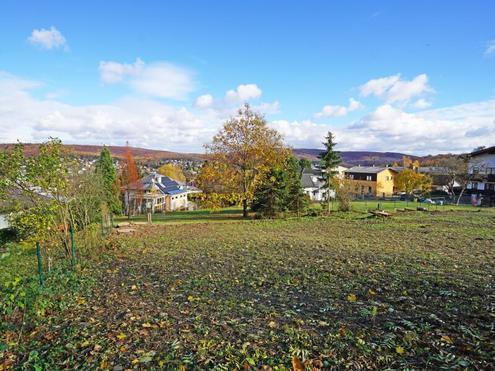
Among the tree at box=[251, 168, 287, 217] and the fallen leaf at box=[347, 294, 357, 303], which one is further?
the tree at box=[251, 168, 287, 217]

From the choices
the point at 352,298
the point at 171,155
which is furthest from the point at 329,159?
the point at 171,155

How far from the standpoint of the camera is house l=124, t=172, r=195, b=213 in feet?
121

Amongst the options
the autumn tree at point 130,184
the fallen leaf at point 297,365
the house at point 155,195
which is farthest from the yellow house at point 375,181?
the fallen leaf at point 297,365

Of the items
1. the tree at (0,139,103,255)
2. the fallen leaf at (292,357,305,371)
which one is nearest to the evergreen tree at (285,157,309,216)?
the tree at (0,139,103,255)

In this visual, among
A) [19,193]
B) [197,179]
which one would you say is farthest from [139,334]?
[197,179]

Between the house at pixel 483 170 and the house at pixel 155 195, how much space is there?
41.5 metres

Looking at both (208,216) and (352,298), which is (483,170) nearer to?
(208,216)

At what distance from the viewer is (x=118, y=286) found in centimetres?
622

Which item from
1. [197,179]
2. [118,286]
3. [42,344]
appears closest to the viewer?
[42,344]

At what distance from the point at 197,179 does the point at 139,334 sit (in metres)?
Answer: 16.8

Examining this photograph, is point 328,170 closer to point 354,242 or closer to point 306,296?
point 354,242

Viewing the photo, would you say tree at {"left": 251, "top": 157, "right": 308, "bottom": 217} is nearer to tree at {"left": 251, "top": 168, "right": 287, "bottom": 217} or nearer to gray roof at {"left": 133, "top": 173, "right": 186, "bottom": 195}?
tree at {"left": 251, "top": 168, "right": 287, "bottom": 217}

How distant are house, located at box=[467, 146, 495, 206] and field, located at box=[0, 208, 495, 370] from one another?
132 ft

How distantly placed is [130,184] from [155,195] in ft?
12.7
